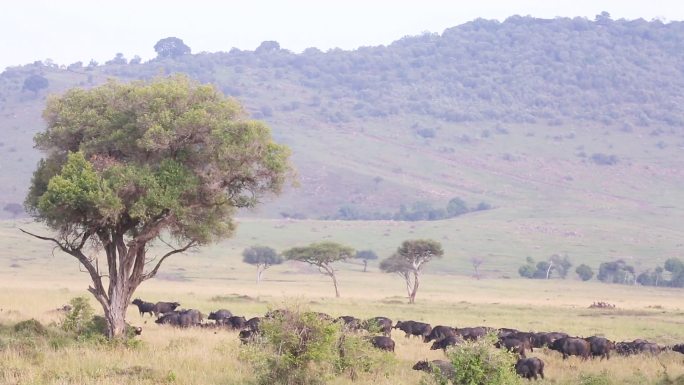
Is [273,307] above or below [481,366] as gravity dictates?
above

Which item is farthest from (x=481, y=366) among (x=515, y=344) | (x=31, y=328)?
(x=31, y=328)

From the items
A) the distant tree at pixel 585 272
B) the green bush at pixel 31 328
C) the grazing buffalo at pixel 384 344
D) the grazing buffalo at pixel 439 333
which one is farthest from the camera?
the distant tree at pixel 585 272

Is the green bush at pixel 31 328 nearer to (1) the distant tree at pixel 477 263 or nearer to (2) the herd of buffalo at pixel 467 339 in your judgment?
(2) the herd of buffalo at pixel 467 339

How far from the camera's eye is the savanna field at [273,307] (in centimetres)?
1817

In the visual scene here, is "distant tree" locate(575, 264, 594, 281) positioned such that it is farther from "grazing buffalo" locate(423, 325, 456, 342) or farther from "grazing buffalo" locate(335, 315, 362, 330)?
"grazing buffalo" locate(335, 315, 362, 330)

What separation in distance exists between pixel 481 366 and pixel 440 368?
161cm

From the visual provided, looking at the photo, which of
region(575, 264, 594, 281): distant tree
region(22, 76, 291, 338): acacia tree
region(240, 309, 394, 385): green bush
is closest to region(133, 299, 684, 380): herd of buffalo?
region(240, 309, 394, 385): green bush

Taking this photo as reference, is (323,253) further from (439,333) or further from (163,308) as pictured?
(439,333)

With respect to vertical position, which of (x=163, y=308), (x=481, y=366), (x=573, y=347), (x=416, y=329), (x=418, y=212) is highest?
(x=418, y=212)

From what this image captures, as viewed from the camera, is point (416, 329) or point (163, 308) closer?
point (416, 329)

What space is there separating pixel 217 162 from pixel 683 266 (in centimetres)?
8237

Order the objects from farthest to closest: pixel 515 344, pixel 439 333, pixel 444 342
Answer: pixel 439 333 < pixel 444 342 < pixel 515 344

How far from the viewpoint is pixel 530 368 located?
20922 millimetres

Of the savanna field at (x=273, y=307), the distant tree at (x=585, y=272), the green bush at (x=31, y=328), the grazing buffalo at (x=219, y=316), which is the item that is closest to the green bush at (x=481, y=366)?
the savanna field at (x=273, y=307)
